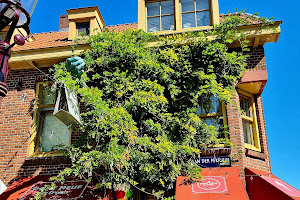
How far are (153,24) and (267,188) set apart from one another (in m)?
5.45

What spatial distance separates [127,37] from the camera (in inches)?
323

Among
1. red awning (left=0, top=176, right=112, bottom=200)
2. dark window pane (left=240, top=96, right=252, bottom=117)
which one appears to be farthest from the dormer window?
red awning (left=0, top=176, right=112, bottom=200)

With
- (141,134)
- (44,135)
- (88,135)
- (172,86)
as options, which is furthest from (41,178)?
(172,86)

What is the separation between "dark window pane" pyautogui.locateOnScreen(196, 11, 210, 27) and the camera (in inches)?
356

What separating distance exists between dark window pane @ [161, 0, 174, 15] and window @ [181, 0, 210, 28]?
0.33 m

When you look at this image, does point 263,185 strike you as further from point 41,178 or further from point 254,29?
point 41,178

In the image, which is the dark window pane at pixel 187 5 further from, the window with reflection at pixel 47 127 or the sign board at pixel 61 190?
the sign board at pixel 61 190

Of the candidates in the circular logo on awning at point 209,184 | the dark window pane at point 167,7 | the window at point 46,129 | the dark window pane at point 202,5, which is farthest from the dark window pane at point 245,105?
the window at point 46,129

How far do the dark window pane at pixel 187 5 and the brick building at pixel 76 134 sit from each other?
33mm

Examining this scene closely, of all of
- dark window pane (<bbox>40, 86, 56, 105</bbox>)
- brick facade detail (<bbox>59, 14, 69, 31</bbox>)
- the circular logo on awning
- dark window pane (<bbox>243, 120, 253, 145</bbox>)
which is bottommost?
Answer: the circular logo on awning

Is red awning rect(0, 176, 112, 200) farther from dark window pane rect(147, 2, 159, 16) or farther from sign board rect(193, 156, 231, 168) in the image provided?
dark window pane rect(147, 2, 159, 16)

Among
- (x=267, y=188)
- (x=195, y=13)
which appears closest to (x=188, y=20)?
(x=195, y=13)

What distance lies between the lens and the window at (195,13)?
909 cm

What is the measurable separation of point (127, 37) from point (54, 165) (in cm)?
388
